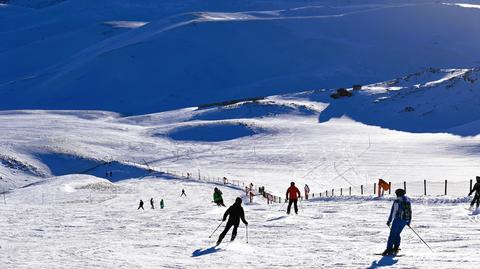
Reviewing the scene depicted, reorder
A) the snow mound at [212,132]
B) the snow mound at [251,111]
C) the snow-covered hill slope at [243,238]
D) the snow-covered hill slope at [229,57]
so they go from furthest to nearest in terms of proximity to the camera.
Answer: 1. the snow-covered hill slope at [229,57]
2. the snow mound at [251,111]
3. the snow mound at [212,132]
4. the snow-covered hill slope at [243,238]

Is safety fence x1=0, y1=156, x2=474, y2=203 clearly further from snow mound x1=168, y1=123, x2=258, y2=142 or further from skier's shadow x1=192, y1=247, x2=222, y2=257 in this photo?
skier's shadow x1=192, y1=247, x2=222, y2=257

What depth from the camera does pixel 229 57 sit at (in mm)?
146750

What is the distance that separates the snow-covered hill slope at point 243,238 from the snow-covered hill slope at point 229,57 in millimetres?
92828

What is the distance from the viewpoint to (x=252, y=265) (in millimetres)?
16000

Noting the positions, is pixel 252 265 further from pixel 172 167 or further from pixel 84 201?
pixel 172 167

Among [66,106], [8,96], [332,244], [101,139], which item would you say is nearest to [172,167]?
[101,139]

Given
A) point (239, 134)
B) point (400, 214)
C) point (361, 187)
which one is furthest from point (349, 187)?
point (239, 134)

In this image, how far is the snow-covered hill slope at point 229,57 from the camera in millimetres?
132125

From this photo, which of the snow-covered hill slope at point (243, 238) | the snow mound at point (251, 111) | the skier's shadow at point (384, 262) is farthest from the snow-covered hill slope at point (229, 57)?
the skier's shadow at point (384, 262)

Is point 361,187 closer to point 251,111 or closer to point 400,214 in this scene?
point 400,214

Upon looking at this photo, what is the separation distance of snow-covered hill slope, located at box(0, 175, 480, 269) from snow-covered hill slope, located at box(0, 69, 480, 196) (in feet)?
48.6

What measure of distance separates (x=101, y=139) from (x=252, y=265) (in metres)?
64.7

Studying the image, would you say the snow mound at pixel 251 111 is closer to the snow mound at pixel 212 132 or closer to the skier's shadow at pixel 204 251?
the snow mound at pixel 212 132

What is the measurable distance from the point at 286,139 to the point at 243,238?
57951mm
